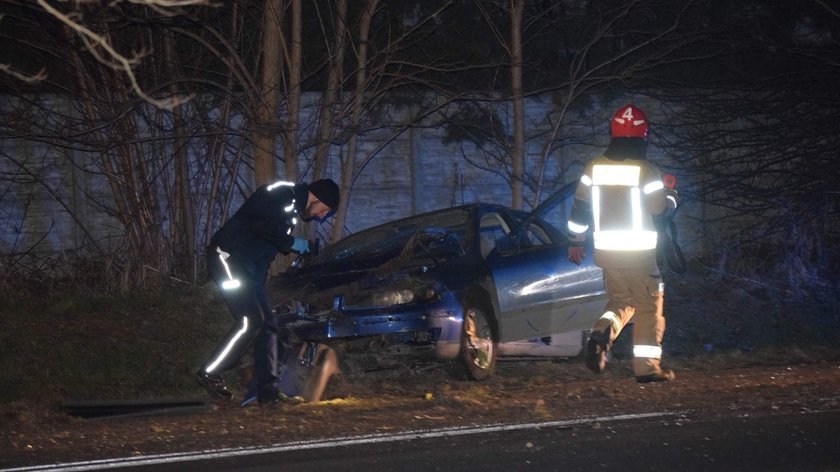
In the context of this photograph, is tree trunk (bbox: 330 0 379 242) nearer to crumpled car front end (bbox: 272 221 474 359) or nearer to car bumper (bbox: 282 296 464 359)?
crumpled car front end (bbox: 272 221 474 359)

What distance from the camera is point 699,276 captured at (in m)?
13.8

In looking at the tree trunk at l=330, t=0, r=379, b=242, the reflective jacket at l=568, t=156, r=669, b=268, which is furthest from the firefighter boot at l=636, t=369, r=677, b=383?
the tree trunk at l=330, t=0, r=379, b=242

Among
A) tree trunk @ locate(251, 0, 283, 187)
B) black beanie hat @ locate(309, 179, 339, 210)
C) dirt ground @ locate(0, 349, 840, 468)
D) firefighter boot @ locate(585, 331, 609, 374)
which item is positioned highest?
tree trunk @ locate(251, 0, 283, 187)

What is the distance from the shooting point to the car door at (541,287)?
8.98m

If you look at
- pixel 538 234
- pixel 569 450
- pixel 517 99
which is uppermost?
pixel 517 99

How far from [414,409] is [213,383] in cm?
152

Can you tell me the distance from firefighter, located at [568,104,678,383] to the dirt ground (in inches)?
16.5

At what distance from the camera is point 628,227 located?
25.9 ft

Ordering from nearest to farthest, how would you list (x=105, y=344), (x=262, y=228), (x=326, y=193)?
(x=262, y=228), (x=326, y=193), (x=105, y=344)

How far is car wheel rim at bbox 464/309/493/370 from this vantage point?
866 centimetres

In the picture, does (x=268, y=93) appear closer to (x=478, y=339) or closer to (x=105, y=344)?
(x=105, y=344)

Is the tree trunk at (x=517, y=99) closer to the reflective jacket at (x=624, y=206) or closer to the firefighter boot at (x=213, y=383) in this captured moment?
the reflective jacket at (x=624, y=206)

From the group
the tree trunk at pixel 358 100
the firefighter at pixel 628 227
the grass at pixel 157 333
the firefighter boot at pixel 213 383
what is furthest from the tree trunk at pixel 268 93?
the firefighter at pixel 628 227

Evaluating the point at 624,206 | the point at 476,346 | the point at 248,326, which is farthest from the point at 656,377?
the point at 248,326
